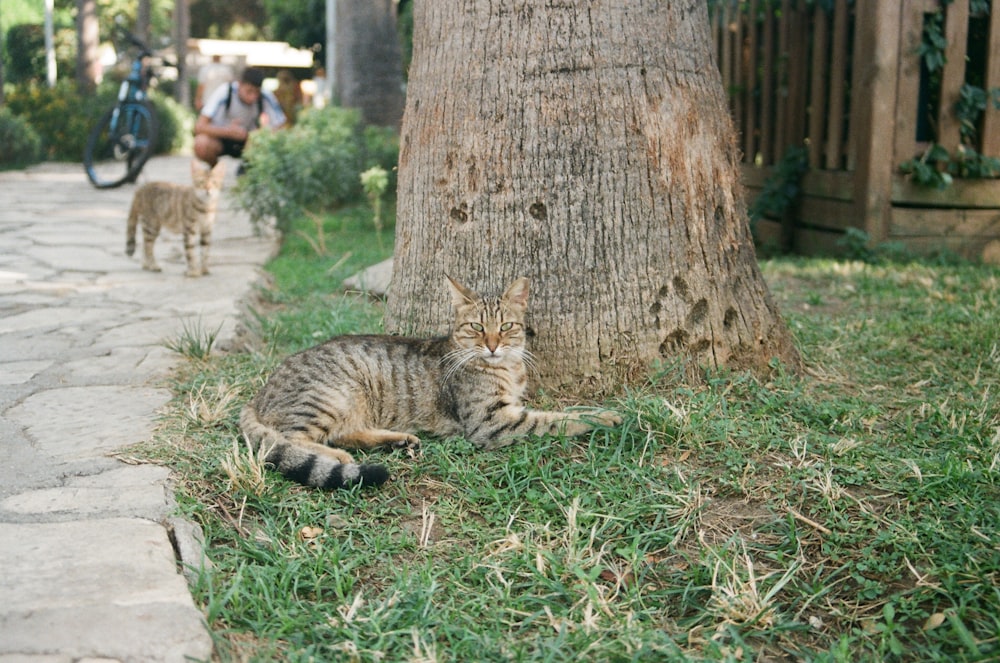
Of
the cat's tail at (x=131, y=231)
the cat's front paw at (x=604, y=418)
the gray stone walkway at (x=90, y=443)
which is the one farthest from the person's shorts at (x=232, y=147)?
the cat's front paw at (x=604, y=418)

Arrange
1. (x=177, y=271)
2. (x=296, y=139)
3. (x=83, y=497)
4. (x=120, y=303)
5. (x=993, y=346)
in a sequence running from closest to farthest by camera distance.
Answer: (x=83, y=497), (x=993, y=346), (x=120, y=303), (x=177, y=271), (x=296, y=139)

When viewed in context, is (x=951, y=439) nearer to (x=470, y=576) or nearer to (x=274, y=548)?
(x=470, y=576)

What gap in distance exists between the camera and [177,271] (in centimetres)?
796

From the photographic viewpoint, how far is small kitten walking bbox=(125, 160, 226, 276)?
788 cm

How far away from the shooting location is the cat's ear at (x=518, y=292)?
379 centimetres

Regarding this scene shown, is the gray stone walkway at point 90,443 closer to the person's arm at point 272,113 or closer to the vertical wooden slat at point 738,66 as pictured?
the person's arm at point 272,113

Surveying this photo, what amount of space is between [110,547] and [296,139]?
23.1 feet

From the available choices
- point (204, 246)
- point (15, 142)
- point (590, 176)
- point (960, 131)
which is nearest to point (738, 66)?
point (960, 131)

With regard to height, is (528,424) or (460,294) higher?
(460,294)

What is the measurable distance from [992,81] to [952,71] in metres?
0.35

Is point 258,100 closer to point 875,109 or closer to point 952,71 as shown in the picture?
point 875,109

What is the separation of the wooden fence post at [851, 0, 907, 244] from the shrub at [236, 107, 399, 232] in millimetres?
4813

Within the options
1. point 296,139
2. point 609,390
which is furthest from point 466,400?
point 296,139

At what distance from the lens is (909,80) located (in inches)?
286
